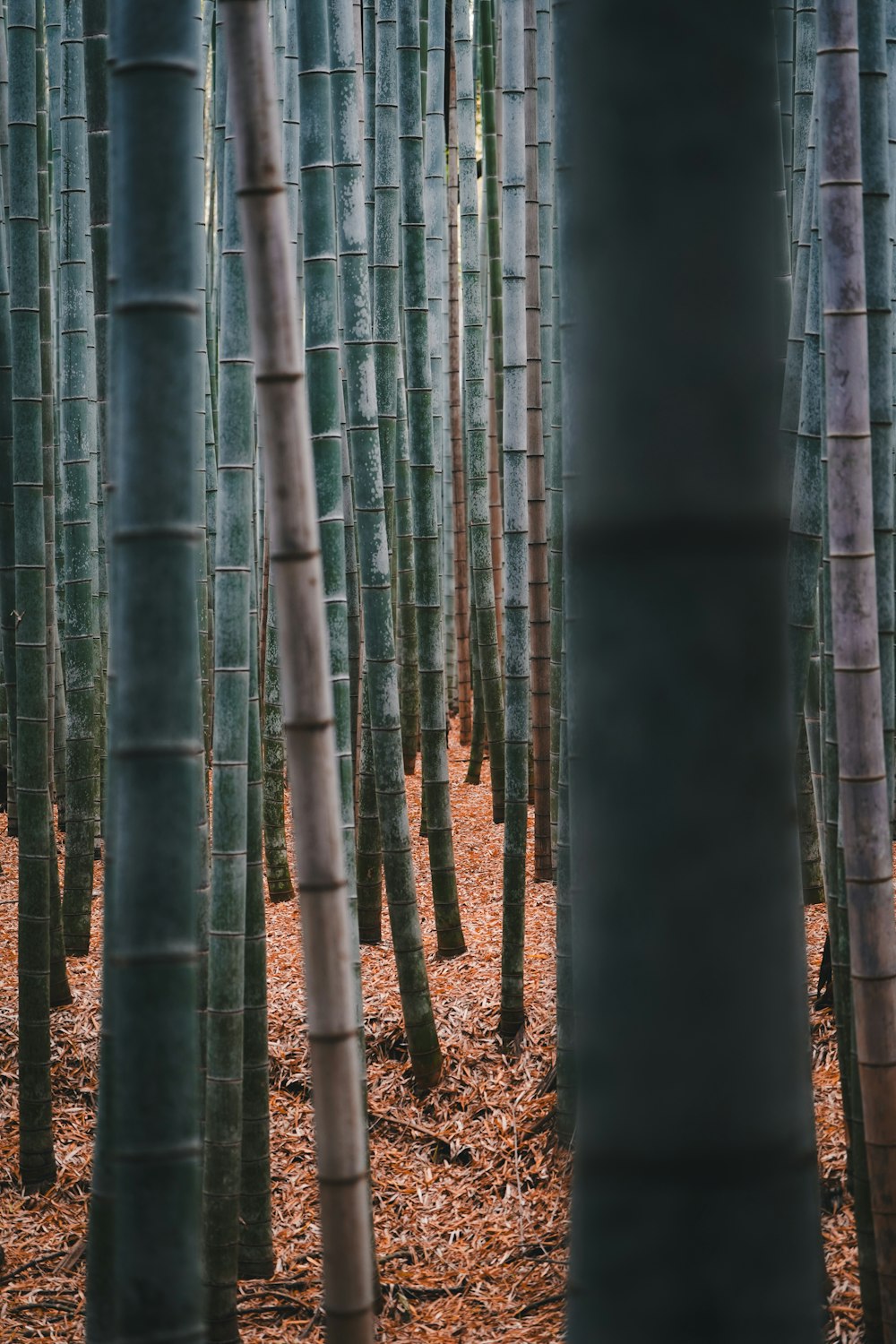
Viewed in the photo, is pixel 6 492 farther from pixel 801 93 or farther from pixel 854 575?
pixel 854 575

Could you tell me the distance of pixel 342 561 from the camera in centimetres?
203

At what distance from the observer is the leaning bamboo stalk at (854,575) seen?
4.38ft

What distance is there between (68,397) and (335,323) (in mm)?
1030

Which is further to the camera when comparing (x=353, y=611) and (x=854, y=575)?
(x=353, y=611)

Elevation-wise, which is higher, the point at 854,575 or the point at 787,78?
the point at 787,78

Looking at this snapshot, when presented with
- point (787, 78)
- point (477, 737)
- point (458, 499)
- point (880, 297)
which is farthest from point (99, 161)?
point (458, 499)

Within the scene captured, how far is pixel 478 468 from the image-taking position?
188 inches

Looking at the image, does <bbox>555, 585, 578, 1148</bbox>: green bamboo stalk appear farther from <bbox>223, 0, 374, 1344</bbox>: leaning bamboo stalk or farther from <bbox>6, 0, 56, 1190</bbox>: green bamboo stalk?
<bbox>223, 0, 374, 1344</bbox>: leaning bamboo stalk

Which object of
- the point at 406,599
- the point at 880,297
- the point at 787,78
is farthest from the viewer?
the point at 406,599

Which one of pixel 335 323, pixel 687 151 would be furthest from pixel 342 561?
pixel 687 151

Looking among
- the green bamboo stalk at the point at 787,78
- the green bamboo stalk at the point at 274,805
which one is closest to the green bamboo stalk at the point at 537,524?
the green bamboo stalk at the point at 274,805

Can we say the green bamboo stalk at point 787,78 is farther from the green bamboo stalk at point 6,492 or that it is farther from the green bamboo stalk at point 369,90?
the green bamboo stalk at point 6,492

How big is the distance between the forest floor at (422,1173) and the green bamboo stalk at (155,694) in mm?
1312

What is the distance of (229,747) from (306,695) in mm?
829
